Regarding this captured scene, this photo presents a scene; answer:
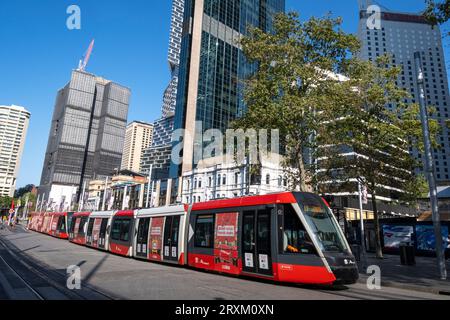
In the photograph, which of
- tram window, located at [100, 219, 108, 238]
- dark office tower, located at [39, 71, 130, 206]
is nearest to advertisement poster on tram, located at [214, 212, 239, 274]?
tram window, located at [100, 219, 108, 238]

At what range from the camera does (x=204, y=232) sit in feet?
45.9

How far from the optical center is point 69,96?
166625 millimetres

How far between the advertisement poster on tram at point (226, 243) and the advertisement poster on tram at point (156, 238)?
480 centimetres

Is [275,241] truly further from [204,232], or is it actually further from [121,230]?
[121,230]

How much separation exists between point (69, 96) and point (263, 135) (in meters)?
173

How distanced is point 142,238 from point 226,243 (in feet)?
25.3

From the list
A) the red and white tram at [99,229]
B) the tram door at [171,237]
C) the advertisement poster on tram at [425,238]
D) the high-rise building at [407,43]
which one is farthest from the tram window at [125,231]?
the high-rise building at [407,43]

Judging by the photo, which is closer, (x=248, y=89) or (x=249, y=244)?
(x=249, y=244)

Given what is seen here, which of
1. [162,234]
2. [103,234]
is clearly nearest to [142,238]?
[162,234]

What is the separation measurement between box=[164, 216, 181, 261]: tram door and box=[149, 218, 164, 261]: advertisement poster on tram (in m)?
0.59

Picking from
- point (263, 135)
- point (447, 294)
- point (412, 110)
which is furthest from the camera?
point (412, 110)

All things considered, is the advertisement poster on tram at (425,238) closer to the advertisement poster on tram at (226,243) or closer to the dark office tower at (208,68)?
the advertisement poster on tram at (226,243)
